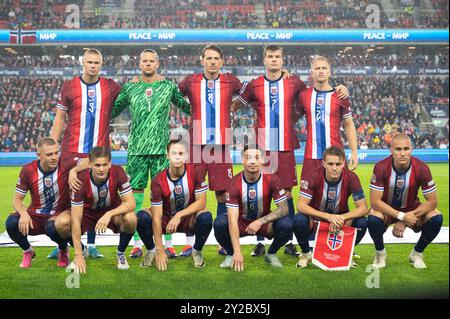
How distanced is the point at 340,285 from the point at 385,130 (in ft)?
47.8

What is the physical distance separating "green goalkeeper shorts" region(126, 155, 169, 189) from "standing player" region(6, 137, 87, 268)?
0.55 metres

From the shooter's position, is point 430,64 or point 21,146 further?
point 430,64

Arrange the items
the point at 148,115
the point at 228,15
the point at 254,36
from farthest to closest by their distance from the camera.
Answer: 1. the point at 254,36
2. the point at 228,15
3. the point at 148,115

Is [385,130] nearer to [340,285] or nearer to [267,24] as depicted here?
[267,24]

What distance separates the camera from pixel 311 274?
4.06 m

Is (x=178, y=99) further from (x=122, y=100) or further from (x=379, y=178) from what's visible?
(x=379, y=178)

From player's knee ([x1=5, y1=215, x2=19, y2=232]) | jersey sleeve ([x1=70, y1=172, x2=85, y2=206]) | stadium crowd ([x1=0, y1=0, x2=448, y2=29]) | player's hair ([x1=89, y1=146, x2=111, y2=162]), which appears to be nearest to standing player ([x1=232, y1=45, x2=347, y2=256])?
player's hair ([x1=89, y1=146, x2=111, y2=162])

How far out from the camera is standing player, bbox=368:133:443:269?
4250 mm

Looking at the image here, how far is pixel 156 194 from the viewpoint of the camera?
4367 mm

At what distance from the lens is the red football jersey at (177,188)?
14.4 ft

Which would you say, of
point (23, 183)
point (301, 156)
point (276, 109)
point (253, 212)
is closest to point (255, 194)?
point (253, 212)

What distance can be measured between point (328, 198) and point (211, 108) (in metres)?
1.22

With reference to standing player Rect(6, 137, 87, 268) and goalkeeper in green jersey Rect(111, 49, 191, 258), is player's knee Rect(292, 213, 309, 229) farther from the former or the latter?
standing player Rect(6, 137, 87, 268)
